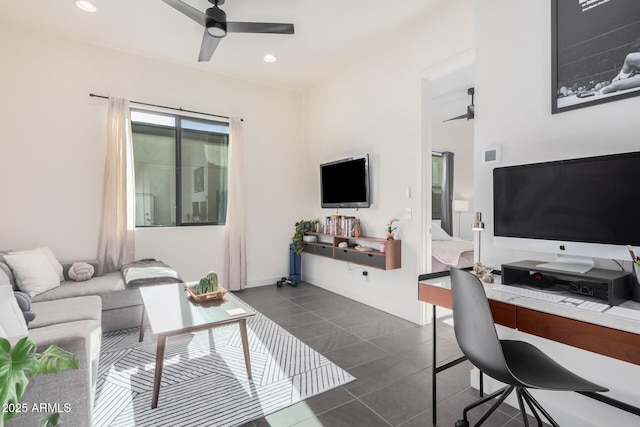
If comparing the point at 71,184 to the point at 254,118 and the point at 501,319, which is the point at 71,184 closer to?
the point at 254,118

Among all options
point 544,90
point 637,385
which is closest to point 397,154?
point 544,90

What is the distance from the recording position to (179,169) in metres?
4.28

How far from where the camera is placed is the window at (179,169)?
4.04 meters

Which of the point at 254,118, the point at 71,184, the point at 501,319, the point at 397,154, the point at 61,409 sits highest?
the point at 254,118

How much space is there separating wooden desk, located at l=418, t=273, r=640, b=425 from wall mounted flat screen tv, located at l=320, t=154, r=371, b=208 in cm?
233

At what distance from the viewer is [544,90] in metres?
1.86

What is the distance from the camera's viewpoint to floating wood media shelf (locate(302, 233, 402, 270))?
11.1 ft

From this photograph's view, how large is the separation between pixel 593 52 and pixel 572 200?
82cm

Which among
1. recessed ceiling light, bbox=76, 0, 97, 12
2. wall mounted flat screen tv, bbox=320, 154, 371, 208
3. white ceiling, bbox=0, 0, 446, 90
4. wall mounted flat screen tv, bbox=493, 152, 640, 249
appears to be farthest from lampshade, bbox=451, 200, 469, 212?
recessed ceiling light, bbox=76, 0, 97, 12

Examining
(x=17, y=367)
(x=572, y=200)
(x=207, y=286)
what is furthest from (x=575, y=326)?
(x=207, y=286)

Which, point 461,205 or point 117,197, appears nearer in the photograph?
point 117,197

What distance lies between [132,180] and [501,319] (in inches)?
159

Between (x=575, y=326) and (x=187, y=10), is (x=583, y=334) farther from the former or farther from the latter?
(x=187, y=10)

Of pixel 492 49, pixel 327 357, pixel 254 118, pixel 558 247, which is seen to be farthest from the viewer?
pixel 254 118
